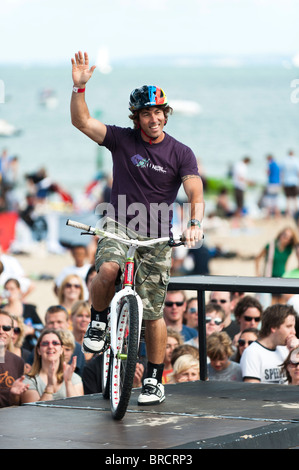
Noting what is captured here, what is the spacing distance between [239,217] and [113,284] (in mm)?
23962

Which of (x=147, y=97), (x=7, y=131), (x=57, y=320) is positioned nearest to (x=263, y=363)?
(x=57, y=320)

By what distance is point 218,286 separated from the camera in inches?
281

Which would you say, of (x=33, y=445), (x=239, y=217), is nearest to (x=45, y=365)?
(x=33, y=445)

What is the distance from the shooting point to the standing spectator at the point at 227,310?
8422 mm

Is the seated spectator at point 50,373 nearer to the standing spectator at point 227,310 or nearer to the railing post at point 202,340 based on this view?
the railing post at point 202,340

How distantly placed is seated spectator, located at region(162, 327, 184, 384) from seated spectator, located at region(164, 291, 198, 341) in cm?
48

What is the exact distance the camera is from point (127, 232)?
619cm

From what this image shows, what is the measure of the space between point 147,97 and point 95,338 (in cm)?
152

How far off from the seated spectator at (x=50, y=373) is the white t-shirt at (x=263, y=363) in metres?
1.27

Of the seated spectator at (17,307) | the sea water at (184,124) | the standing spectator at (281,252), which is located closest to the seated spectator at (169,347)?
the seated spectator at (17,307)

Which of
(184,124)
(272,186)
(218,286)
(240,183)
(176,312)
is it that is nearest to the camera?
(218,286)

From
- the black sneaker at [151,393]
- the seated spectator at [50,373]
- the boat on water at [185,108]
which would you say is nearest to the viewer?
the black sneaker at [151,393]
